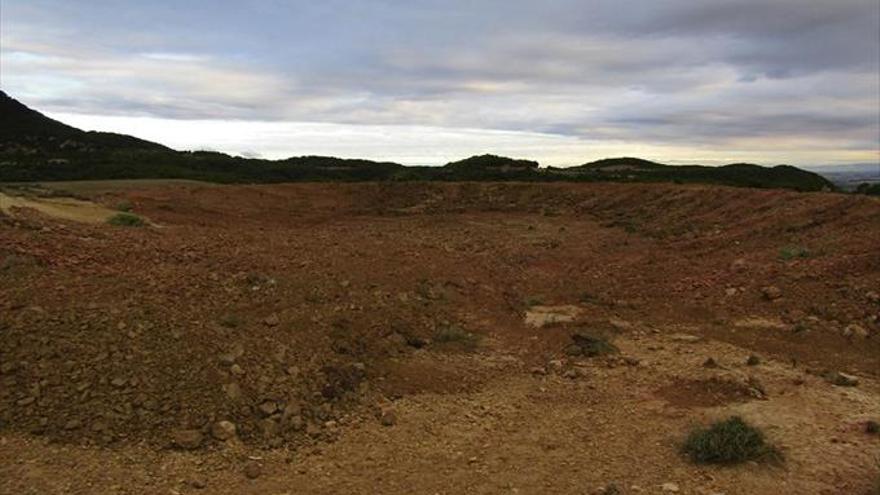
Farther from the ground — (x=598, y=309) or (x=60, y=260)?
(x=60, y=260)

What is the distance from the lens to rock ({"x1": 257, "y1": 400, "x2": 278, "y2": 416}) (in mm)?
5852

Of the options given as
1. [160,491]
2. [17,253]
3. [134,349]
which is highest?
[17,253]

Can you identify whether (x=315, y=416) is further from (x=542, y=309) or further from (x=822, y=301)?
(x=822, y=301)

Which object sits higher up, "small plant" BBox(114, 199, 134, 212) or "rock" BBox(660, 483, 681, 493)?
"small plant" BBox(114, 199, 134, 212)

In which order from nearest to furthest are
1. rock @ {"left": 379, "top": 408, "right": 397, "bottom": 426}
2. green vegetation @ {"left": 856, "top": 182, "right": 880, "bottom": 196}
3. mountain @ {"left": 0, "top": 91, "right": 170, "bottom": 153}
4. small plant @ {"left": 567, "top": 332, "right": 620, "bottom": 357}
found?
rock @ {"left": 379, "top": 408, "right": 397, "bottom": 426}
small plant @ {"left": 567, "top": 332, "right": 620, "bottom": 357}
green vegetation @ {"left": 856, "top": 182, "right": 880, "bottom": 196}
mountain @ {"left": 0, "top": 91, "right": 170, "bottom": 153}

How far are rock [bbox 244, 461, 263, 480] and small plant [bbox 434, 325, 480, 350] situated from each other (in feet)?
11.5

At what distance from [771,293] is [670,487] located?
6361mm

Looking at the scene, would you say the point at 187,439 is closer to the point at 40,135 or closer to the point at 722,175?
the point at 722,175

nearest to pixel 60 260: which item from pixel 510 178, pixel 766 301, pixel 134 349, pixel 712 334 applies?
pixel 134 349

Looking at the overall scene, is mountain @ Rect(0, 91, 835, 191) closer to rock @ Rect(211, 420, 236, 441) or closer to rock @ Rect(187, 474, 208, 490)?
rock @ Rect(211, 420, 236, 441)

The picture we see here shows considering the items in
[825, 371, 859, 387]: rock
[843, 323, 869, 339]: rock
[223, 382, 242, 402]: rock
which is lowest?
[825, 371, 859, 387]: rock

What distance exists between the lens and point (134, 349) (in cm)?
614

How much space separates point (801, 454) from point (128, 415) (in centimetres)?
523

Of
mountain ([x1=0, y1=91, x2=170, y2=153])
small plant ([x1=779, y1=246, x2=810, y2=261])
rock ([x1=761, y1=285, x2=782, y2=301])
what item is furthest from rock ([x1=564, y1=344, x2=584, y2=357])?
mountain ([x1=0, y1=91, x2=170, y2=153])
